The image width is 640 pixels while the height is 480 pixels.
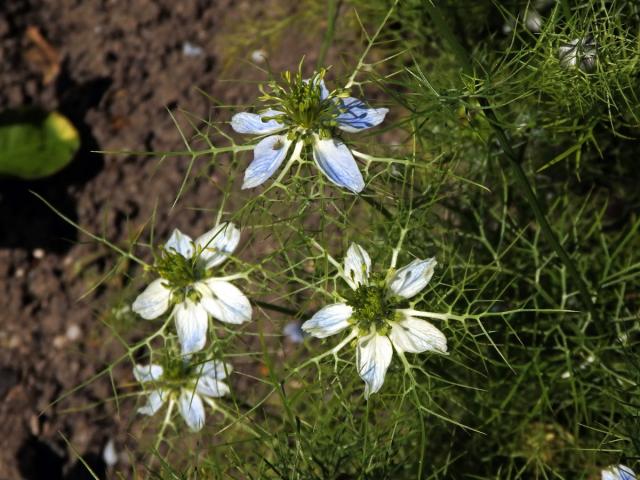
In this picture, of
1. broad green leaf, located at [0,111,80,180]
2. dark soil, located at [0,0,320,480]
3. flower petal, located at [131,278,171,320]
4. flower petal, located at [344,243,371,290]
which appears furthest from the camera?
broad green leaf, located at [0,111,80,180]

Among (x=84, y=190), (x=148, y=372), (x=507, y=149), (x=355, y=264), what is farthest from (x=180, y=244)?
(x=84, y=190)

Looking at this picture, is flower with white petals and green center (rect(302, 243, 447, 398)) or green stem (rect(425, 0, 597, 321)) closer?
green stem (rect(425, 0, 597, 321))

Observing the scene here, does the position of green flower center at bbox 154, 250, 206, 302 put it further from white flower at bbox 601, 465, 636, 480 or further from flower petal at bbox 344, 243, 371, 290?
white flower at bbox 601, 465, 636, 480

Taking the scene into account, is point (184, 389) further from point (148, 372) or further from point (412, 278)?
point (412, 278)

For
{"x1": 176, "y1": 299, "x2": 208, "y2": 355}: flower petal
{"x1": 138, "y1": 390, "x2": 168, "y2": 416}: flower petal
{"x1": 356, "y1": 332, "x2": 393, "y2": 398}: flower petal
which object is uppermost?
{"x1": 356, "y1": 332, "x2": 393, "y2": 398}: flower petal

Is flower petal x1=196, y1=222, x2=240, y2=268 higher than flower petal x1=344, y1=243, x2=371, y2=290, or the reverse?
flower petal x1=344, y1=243, x2=371, y2=290

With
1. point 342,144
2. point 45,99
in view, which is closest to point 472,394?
point 342,144

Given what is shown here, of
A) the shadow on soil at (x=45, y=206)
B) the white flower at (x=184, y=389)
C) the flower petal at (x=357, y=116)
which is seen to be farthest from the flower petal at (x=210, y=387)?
the shadow on soil at (x=45, y=206)

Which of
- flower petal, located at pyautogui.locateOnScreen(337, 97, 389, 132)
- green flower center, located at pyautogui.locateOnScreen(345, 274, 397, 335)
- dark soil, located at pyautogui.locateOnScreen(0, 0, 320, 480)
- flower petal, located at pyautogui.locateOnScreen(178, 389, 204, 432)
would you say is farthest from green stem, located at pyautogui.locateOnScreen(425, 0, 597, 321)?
dark soil, located at pyautogui.locateOnScreen(0, 0, 320, 480)

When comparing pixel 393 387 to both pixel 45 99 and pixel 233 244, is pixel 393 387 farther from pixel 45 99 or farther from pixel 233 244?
pixel 45 99
